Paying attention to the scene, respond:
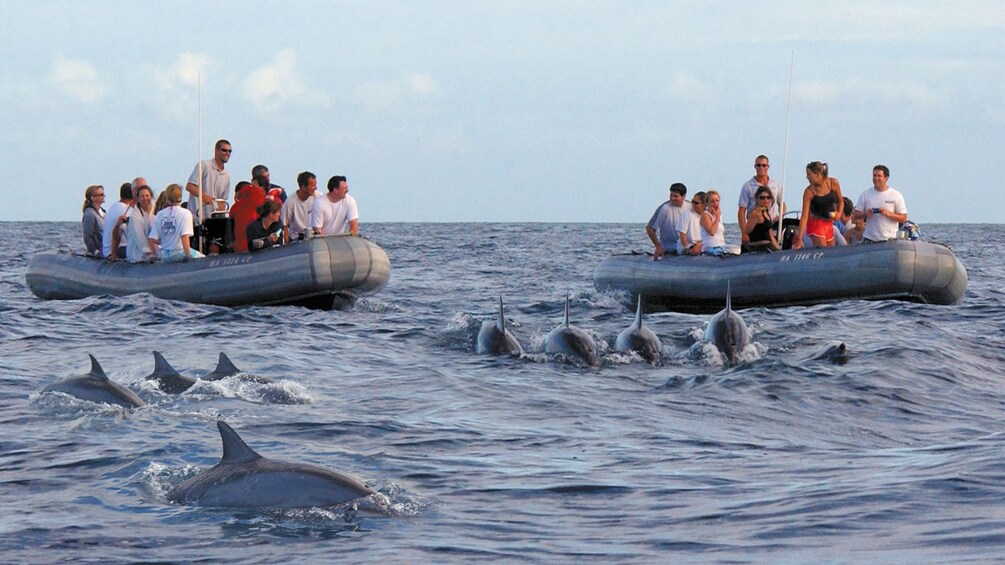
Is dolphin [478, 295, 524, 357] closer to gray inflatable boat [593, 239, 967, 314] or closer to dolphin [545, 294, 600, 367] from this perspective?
dolphin [545, 294, 600, 367]

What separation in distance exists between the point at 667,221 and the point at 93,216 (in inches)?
334

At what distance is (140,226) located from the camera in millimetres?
18344

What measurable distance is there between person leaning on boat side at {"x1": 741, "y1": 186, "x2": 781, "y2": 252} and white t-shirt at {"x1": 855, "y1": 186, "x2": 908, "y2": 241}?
48.3 inches

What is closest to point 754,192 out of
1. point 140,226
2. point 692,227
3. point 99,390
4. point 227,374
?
point 692,227

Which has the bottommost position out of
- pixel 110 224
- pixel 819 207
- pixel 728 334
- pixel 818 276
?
pixel 728 334

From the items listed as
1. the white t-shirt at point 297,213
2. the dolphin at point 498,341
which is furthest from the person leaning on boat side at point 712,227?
the white t-shirt at point 297,213

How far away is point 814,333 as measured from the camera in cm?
1612

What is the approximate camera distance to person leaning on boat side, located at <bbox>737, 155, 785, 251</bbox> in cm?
1814

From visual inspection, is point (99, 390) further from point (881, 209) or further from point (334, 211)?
point (881, 209)

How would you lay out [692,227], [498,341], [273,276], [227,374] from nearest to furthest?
1. [227,374]
2. [498,341]
3. [273,276]
4. [692,227]

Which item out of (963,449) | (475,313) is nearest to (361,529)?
(963,449)

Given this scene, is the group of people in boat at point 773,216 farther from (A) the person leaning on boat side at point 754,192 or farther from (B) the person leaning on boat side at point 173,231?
(B) the person leaning on boat side at point 173,231

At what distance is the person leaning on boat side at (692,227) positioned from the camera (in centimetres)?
1839

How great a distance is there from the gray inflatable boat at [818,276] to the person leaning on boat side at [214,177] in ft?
20.4
